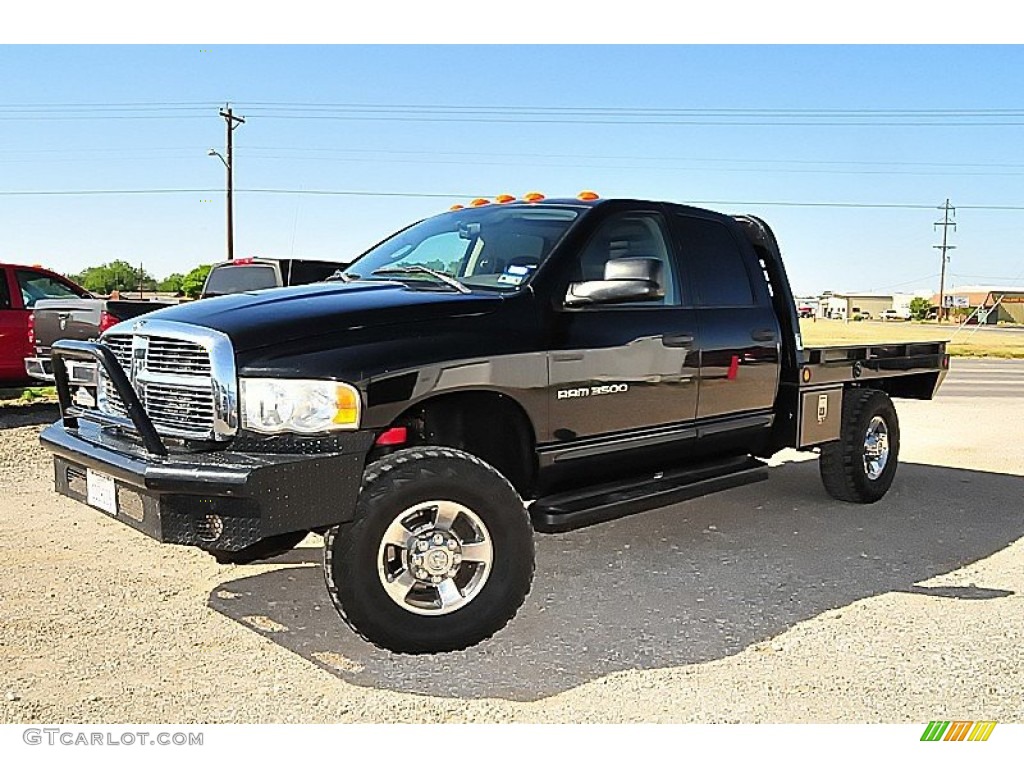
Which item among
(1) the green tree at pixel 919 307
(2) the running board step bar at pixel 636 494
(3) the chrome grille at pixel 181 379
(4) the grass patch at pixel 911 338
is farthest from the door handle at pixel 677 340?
(1) the green tree at pixel 919 307

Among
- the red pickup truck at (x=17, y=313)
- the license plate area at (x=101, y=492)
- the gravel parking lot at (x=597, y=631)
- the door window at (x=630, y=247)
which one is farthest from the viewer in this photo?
the red pickup truck at (x=17, y=313)

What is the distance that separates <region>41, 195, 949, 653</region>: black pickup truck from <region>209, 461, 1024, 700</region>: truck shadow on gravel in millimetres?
237

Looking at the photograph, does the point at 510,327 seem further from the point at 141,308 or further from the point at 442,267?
the point at 141,308

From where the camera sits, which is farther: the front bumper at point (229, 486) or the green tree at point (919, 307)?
the green tree at point (919, 307)

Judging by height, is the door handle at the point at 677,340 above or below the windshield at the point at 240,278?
below

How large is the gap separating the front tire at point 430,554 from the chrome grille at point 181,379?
0.65m

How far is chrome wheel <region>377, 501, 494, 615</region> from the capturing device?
13.4 feet

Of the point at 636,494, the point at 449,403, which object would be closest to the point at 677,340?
the point at 636,494

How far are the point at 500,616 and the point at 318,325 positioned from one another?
1418 millimetres

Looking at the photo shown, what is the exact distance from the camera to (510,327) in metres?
4.59

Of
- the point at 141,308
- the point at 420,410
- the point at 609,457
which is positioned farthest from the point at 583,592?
the point at 141,308

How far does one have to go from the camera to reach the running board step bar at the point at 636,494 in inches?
187

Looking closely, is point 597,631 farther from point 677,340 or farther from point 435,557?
point 677,340

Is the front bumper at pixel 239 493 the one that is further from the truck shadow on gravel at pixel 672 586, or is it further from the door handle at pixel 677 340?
the door handle at pixel 677 340
